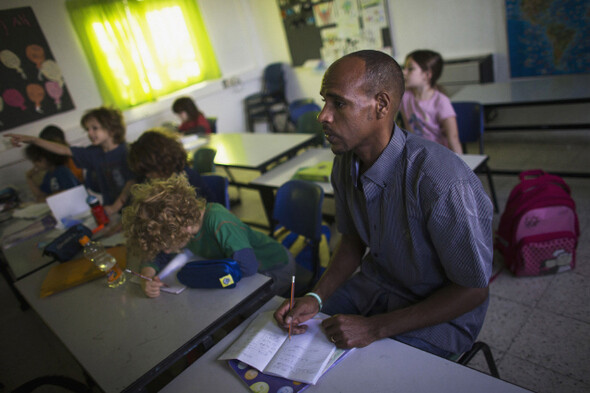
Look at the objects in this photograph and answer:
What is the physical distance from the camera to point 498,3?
4059mm

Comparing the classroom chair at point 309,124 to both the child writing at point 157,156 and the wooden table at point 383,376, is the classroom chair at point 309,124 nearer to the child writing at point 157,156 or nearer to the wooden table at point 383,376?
the child writing at point 157,156

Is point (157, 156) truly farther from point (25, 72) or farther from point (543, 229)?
point (25, 72)

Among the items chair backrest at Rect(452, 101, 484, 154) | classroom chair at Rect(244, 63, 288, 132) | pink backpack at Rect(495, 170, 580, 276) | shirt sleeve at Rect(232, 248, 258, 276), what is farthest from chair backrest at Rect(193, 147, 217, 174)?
classroom chair at Rect(244, 63, 288, 132)

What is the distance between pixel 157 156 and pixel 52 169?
169cm

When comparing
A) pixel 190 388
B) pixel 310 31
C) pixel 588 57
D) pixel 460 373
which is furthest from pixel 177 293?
pixel 310 31

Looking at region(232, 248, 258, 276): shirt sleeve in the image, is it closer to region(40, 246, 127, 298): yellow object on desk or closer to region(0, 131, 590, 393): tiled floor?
region(40, 246, 127, 298): yellow object on desk

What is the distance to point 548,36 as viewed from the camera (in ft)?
12.5

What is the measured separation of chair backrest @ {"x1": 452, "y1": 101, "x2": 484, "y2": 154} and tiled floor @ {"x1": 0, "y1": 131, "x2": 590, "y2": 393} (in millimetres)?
600

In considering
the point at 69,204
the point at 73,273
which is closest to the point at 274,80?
the point at 69,204

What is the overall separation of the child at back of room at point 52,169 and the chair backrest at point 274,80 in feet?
Answer: 12.5

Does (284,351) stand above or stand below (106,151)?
below

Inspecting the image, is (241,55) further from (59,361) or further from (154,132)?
(59,361)

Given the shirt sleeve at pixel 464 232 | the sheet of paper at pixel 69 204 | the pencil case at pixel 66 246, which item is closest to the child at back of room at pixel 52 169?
the sheet of paper at pixel 69 204

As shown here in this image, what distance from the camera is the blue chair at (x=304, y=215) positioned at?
1833 millimetres
